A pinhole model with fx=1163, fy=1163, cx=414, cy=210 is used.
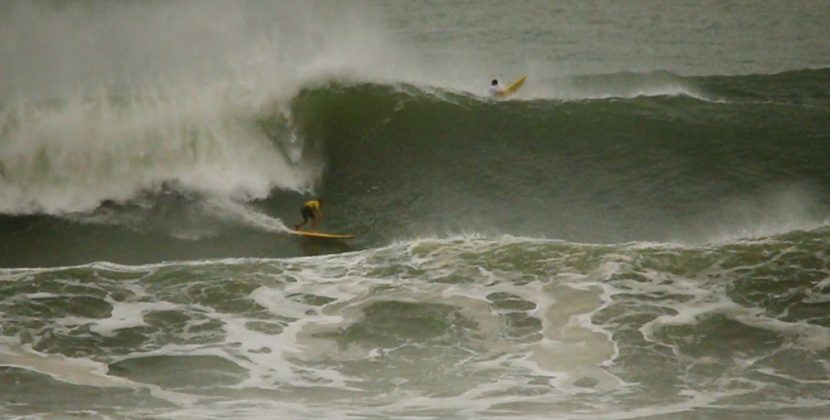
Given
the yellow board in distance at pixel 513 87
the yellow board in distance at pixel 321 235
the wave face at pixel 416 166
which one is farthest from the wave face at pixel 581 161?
the yellow board in distance at pixel 513 87

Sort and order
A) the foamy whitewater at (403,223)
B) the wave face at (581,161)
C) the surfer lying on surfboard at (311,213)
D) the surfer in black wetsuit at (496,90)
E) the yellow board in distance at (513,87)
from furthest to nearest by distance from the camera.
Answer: the yellow board in distance at (513,87)
the surfer in black wetsuit at (496,90)
the wave face at (581,161)
the surfer lying on surfboard at (311,213)
the foamy whitewater at (403,223)

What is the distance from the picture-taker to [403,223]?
14.9 metres

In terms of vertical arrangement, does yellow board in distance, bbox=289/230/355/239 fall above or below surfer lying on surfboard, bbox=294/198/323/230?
below

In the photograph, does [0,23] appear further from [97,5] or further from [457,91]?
[457,91]

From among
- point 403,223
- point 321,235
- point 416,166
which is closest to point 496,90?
point 416,166

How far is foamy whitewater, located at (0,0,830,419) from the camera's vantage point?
1030 centimetres

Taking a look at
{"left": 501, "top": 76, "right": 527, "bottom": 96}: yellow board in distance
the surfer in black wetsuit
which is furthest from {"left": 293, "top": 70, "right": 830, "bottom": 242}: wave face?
{"left": 501, "top": 76, "right": 527, "bottom": 96}: yellow board in distance

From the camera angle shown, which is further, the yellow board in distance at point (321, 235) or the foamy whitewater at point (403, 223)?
the yellow board in distance at point (321, 235)

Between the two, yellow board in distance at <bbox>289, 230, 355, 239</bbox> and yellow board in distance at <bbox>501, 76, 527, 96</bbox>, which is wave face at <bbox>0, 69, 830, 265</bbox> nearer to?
yellow board in distance at <bbox>289, 230, 355, 239</bbox>

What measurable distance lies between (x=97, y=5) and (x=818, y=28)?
16.0 meters

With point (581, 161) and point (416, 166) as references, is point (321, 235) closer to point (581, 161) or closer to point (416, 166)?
point (416, 166)

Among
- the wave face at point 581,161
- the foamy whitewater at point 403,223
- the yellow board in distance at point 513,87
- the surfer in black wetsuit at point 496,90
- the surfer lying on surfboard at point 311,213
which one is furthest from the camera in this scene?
the yellow board in distance at point 513,87

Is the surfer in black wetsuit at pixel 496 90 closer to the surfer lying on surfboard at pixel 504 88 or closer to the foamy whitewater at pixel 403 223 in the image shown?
the surfer lying on surfboard at pixel 504 88

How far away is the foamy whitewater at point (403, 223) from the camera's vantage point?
1030cm
